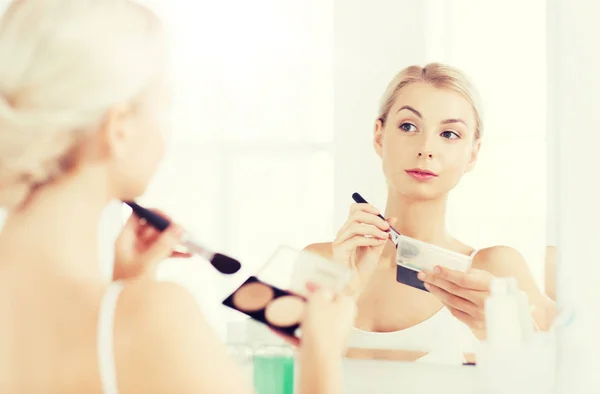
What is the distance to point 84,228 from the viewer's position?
910 mm

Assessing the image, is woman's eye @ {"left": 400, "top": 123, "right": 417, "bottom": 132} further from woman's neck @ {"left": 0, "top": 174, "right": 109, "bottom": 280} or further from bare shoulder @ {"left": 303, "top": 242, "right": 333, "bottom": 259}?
woman's neck @ {"left": 0, "top": 174, "right": 109, "bottom": 280}

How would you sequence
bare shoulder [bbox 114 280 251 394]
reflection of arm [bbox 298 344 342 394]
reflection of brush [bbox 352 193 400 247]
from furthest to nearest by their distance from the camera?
1. reflection of brush [bbox 352 193 400 247]
2. reflection of arm [bbox 298 344 342 394]
3. bare shoulder [bbox 114 280 251 394]

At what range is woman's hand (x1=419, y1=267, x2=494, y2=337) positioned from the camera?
986 mm

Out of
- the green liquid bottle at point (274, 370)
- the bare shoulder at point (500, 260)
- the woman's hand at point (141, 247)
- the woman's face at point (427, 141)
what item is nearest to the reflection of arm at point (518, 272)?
the bare shoulder at point (500, 260)

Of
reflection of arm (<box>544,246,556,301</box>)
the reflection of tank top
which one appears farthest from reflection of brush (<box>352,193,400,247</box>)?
reflection of arm (<box>544,246,556,301</box>)

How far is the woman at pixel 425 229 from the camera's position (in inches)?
38.9

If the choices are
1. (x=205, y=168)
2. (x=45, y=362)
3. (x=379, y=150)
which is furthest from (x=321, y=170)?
(x=45, y=362)

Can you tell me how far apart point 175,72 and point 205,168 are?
0.17 meters

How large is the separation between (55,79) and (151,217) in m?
0.30

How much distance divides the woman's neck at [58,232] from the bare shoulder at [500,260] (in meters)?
0.55

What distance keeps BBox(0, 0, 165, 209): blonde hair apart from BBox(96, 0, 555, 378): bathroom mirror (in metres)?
0.20

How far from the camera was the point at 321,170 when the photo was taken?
41.4 inches

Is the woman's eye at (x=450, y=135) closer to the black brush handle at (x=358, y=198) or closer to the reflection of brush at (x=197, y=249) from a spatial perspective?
the black brush handle at (x=358, y=198)

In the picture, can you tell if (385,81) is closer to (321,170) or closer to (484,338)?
(321,170)
